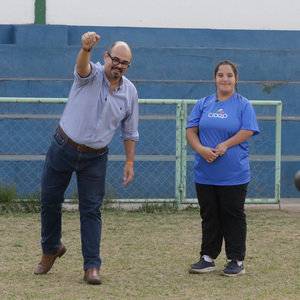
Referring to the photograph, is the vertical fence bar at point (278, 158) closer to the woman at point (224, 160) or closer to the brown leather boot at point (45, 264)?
the woman at point (224, 160)

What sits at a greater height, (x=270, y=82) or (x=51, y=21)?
(x=51, y=21)

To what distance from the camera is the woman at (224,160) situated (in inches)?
197

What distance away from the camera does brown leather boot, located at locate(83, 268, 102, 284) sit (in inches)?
184

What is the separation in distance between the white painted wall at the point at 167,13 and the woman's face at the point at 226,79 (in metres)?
6.32

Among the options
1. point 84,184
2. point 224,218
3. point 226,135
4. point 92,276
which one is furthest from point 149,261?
point 226,135

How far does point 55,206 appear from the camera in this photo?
4867mm

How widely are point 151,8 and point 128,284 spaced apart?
7.29 metres

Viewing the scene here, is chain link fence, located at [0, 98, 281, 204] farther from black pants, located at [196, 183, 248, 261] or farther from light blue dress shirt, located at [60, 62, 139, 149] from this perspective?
light blue dress shirt, located at [60, 62, 139, 149]

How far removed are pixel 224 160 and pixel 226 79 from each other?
0.60 meters

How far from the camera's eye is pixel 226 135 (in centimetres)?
502

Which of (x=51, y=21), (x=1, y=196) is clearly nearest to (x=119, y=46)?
(x=1, y=196)

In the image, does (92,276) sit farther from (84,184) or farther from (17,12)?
(17,12)

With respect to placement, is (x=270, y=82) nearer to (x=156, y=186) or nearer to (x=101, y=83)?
(x=156, y=186)

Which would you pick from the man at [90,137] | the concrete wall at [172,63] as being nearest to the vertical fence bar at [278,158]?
the concrete wall at [172,63]
